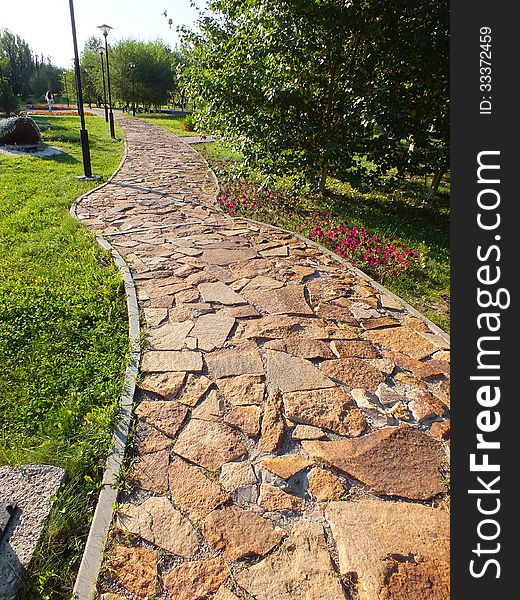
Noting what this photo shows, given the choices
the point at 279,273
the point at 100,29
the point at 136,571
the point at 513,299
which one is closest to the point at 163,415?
the point at 136,571

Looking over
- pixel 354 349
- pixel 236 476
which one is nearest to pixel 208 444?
pixel 236 476

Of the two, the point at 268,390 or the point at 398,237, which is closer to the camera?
the point at 268,390

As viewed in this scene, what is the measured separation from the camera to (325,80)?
316 inches

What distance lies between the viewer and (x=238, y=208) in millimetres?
8266

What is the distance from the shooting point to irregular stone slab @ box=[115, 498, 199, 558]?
2078 millimetres

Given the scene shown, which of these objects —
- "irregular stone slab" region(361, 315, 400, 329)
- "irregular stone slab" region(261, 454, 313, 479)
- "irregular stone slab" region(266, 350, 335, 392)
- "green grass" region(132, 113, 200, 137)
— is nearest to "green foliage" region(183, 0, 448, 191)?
"irregular stone slab" region(361, 315, 400, 329)

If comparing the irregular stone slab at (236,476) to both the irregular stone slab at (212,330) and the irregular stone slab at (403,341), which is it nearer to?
the irregular stone slab at (212,330)

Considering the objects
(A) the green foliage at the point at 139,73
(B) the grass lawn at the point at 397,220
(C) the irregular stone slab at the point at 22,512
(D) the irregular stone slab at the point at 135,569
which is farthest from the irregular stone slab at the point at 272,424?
(A) the green foliage at the point at 139,73

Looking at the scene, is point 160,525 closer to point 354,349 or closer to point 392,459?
point 392,459

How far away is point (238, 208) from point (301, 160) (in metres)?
1.48

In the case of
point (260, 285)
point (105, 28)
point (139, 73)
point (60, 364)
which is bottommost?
point (60, 364)

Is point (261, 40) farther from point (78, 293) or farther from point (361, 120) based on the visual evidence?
point (78, 293)

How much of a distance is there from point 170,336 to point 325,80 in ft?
21.1

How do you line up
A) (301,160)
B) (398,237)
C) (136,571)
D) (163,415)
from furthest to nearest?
(301,160)
(398,237)
(163,415)
(136,571)
